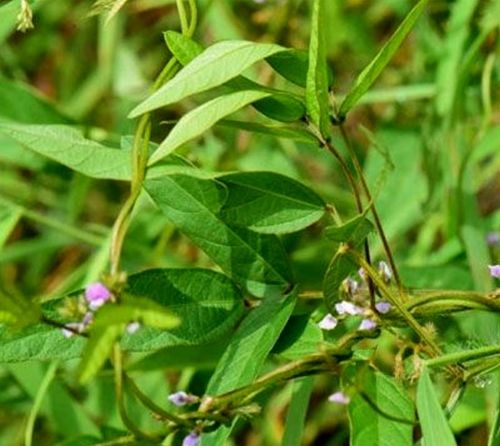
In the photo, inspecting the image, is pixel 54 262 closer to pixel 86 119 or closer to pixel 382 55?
pixel 86 119

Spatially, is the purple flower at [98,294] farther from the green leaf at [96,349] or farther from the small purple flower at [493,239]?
the small purple flower at [493,239]

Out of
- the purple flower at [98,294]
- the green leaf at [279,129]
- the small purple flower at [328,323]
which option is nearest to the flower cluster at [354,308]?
the small purple flower at [328,323]

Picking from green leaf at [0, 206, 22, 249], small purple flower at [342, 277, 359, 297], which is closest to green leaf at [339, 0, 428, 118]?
small purple flower at [342, 277, 359, 297]

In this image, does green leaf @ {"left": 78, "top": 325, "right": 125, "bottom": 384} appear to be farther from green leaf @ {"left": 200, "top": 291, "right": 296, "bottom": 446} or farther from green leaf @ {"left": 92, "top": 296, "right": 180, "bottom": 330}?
green leaf @ {"left": 200, "top": 291, "right": 296, "bottom": 446}

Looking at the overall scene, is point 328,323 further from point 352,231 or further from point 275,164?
point 275,164

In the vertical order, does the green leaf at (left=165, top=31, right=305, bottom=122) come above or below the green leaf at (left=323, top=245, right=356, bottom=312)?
above

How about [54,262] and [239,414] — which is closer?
[239,414]

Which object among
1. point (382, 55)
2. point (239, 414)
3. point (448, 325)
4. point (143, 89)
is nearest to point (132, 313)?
A: point (239, 414)
